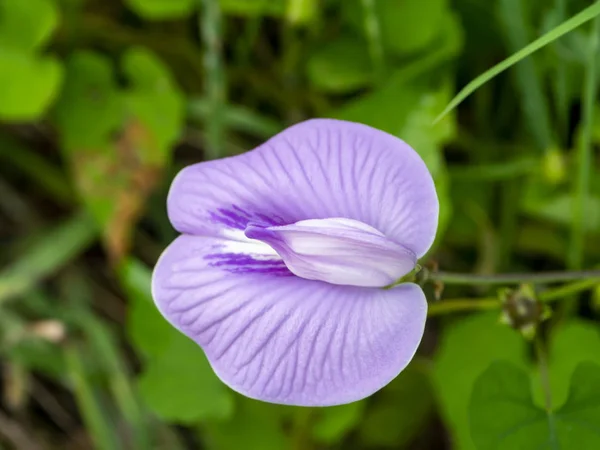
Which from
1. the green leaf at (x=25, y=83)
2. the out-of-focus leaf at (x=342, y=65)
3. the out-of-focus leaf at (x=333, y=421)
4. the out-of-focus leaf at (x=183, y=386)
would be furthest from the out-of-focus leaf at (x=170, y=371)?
the out-of-focus leaf at (x=342, y=65)

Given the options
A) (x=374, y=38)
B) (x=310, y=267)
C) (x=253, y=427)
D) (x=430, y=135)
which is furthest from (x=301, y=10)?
(x=253, y=427)

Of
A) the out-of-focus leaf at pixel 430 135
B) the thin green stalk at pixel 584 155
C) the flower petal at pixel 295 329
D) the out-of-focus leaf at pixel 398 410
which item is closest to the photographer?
the flower petal at pixel 295 329

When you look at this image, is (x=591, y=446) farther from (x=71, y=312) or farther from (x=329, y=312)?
(x=71, y=312)

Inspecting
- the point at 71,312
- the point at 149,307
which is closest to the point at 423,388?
the point at 149,307

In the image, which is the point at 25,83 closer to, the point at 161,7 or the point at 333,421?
the point at 161,7

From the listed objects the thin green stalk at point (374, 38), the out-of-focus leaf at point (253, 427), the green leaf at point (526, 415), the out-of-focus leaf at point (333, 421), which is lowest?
the out-of-focus leaf at point (253, 427)

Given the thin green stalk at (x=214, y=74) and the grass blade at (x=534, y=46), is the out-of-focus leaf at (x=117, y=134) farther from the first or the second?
the grass blade at (x=534, y=46)

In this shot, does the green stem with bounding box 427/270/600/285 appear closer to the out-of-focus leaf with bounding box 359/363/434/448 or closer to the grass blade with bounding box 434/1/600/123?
the grass blade with bounding box 434/1/600/123
